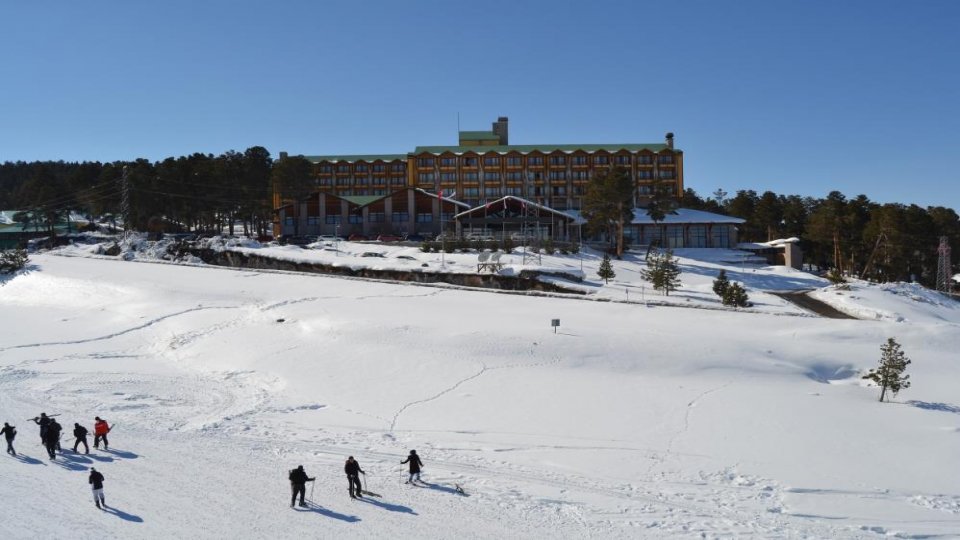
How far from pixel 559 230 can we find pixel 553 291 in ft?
103

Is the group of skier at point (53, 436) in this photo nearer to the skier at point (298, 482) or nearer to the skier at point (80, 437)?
the skier at point (80, 437)

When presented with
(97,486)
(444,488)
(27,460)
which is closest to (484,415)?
(444,488)

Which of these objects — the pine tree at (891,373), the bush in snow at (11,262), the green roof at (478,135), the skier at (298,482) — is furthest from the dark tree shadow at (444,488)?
the green roof at (478,135)

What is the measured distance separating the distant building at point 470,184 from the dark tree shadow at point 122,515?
215 ft

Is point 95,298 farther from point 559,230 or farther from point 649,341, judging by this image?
point 559,230

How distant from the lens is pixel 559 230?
81375 millimetres

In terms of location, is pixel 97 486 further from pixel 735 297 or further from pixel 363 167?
pixel 363 167

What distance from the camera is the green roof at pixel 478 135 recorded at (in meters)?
124

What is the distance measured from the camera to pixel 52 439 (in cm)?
1928

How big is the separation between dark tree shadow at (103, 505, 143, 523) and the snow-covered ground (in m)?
0.11

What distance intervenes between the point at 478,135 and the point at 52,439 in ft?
360

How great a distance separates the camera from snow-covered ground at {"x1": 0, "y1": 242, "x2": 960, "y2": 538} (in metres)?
16.5

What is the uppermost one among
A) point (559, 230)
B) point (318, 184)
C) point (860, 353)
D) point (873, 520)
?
point (318, 184)

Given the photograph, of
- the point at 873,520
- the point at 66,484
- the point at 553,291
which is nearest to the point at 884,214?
the point at 553,291
